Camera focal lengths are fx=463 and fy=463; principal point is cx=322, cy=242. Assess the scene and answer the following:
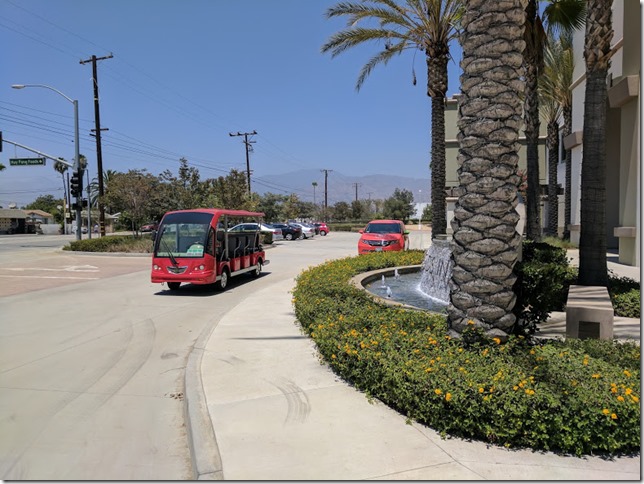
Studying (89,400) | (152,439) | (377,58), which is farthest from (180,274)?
(377,58)

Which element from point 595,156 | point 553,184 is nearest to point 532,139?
point 595,156

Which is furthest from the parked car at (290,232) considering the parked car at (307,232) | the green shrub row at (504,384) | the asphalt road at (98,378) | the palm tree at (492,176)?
the palm tree at (492,176)

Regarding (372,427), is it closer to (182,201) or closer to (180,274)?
(180,274)

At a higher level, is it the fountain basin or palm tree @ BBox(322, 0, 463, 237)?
palm tree @ BBox(322, 0, 463, 237)

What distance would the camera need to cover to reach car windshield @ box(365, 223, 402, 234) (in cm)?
2133

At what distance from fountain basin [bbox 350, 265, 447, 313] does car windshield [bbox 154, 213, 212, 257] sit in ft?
14.5

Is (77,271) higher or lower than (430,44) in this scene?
lower

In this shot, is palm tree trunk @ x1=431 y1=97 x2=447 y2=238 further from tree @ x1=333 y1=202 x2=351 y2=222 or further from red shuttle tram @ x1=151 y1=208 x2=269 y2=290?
tree @ x1=333 y1=202 x2=351 y2=222

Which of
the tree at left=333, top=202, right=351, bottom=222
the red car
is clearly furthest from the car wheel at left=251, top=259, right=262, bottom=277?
the tree at left=333, top=202, right=351, bottom=222

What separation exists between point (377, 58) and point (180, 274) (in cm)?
1242

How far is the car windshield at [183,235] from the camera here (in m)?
12.9

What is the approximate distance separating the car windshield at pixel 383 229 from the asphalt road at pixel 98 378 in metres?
9.41

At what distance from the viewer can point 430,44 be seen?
634 inches

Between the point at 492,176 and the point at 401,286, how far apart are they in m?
8.34
